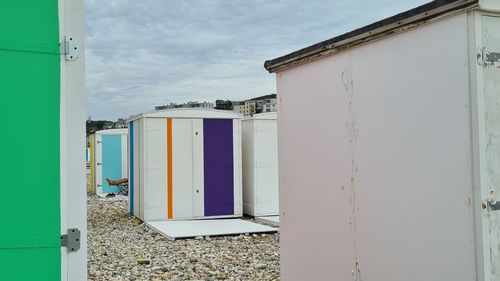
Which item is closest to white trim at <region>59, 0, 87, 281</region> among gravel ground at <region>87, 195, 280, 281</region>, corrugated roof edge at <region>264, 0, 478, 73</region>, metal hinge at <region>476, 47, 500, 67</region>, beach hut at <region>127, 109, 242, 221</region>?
corrugated roof edge at <region>264, 0, 478, 73</region>

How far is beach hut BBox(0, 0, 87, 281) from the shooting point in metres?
2.26

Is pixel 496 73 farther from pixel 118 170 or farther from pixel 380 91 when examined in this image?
pixel 118 170

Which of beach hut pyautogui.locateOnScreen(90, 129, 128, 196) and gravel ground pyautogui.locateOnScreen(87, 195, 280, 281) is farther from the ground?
beach hut pyautogui.locateOnScreen(90, 129, 128, 196)

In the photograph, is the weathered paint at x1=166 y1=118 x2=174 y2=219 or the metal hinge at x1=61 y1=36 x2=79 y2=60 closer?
the metal hinge at x1=61 y1=36 x2=79 y2=60

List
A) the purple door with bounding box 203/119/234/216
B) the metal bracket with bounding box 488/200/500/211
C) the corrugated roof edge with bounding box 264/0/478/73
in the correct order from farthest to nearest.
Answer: the purple door with bounding box 203/119/234/216, the corrugated roof edge with bounding box 264/0/478/73, the metal bracket with bounding box 488/200/500/211

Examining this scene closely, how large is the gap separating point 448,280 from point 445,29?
124cm

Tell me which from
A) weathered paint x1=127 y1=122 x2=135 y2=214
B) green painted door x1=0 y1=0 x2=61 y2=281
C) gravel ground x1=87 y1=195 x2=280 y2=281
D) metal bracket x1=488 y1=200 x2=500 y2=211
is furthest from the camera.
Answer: weathered paint x1=127 y1=122 x2=135 y2=214

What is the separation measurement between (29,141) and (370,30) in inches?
77.6

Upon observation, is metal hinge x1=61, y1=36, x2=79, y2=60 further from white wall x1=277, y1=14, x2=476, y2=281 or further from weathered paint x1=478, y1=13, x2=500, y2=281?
weathered paint x1=478, y1=13, x2=500, y2=281

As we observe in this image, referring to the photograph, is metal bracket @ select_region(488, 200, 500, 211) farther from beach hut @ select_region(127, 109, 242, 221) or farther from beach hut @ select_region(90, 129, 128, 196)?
beach hut @ select_region(90, 129, 128, 196)

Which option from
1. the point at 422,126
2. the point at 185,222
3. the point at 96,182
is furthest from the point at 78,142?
the point at 96,182

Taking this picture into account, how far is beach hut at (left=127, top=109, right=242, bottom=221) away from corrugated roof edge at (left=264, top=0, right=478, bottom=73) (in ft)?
21.2

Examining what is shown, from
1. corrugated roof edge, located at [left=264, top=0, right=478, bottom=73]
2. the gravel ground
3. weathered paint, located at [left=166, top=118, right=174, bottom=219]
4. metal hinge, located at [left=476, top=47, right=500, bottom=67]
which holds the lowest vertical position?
the gravel ground

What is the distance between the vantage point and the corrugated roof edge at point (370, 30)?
260 centimetres
